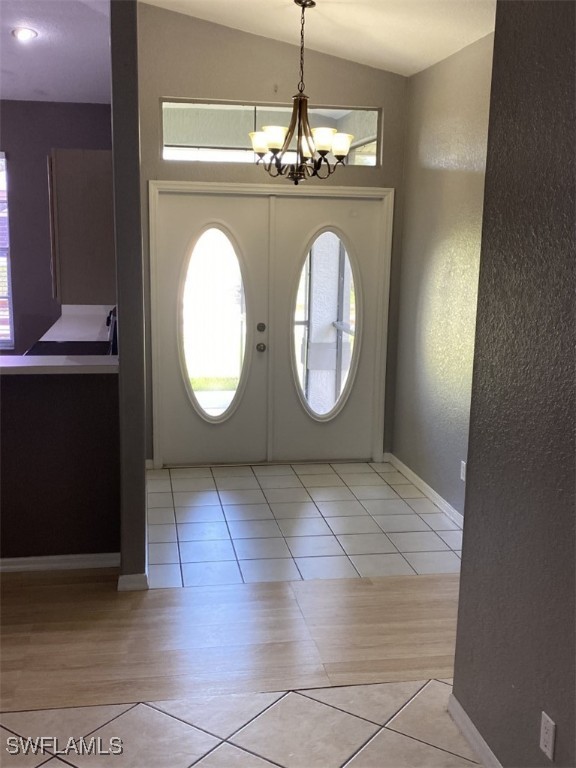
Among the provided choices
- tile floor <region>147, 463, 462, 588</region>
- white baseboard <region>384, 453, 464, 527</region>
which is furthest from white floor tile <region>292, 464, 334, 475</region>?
white baseboard <region>384, 453, 464, 527</region>

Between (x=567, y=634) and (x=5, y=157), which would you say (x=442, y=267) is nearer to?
(x=567, y=634)

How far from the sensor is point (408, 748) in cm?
220

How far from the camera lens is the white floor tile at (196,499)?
4301mm

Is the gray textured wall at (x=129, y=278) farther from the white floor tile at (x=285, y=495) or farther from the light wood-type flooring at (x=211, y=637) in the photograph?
the white floor tile at (x=285, y=495)

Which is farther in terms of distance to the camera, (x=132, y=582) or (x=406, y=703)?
(x=132, y=582)

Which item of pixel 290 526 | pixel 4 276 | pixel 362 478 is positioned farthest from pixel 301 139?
pixel 4 276

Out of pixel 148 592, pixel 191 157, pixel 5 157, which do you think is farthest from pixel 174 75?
pixel 148 592

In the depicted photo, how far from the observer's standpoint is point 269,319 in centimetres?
497

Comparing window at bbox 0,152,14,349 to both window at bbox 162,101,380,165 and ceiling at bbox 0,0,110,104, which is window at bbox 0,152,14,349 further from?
window at bbox 162,101,380,165

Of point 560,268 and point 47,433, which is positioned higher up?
point 560,268

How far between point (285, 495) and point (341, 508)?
0.39 meters

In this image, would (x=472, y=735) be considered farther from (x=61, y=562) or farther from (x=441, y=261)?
(x=441, y=261)

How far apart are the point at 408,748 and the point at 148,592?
1399mm

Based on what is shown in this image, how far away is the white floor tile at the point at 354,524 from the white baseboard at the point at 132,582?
116 cm
